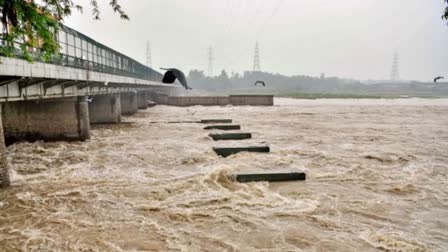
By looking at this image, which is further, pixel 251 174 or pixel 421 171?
pixel 421 171

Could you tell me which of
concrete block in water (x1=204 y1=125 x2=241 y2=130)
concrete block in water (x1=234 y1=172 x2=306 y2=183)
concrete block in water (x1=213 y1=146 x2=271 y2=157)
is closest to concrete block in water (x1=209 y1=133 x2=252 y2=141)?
concrete block in water (x1=204 y1=125 x2=241 y2=130)

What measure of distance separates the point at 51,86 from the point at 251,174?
13.0 m

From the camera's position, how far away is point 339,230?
9.26 metres

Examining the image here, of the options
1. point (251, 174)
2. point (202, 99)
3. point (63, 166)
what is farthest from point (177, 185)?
point (202, 99)

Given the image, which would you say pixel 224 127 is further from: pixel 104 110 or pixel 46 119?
pixel 46 119

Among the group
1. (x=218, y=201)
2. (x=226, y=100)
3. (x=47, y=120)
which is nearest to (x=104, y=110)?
(x=47, y=120)

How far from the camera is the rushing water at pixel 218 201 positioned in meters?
8.69

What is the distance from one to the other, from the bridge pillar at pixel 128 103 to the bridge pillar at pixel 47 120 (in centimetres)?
2259

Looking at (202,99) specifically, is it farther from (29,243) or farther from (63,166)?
(29,243)

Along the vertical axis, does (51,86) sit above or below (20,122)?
above

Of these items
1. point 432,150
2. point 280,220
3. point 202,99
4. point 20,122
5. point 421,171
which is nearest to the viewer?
point 280,220

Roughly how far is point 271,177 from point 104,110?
25736 mm

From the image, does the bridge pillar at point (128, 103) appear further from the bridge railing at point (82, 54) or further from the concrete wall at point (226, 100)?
the concrete wall at point (226, 100)

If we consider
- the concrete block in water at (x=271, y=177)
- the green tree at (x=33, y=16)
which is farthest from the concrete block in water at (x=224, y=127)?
the green tree at (x=33, y=16)
